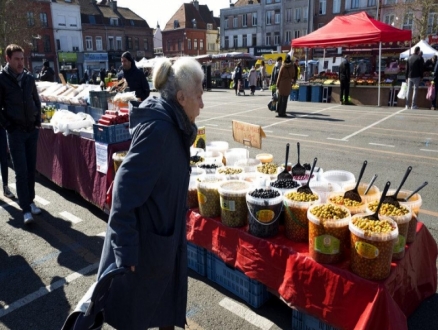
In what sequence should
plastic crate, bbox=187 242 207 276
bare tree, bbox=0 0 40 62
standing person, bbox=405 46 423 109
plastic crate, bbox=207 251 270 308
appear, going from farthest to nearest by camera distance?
bare tree, bbox=0 0 40 62, standing person, bbox=405 46 423 109, plastic crate, bbox=187 242 207 276, plastic crate, bbox=207 251 270 308

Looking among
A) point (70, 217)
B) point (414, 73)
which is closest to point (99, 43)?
point (414, 73)

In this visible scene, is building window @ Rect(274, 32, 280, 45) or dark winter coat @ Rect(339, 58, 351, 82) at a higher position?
building window @ Rect(274, 32, 280, 45)

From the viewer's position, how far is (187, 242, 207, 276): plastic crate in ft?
11.2

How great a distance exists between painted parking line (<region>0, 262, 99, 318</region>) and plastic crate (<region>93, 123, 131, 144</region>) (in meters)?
1.56

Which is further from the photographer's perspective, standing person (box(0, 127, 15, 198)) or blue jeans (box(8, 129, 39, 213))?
standing person (box(0, 127, 15, 198))

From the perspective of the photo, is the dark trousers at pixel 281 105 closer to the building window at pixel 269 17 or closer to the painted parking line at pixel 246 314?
the painted parking line at pixel 246 314

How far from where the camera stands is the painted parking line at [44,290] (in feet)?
10.1

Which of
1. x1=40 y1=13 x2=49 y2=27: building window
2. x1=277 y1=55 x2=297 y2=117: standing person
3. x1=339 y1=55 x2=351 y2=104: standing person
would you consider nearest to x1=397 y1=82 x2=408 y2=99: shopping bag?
x1=339 y1=55 x2=351 y2=104: standing person

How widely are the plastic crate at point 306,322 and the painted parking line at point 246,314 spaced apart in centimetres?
22

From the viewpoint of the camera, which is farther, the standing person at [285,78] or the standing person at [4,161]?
the standing person at [285,78]

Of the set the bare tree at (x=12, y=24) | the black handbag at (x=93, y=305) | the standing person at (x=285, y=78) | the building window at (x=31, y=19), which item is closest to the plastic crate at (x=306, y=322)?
the black handbag at (x=93, y=305)

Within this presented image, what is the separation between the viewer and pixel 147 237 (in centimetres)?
197

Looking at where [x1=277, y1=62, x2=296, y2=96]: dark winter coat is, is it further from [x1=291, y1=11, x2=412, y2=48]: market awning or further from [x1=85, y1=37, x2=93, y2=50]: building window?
[x1=85, y1=37, x2=93, y2=50]: building window

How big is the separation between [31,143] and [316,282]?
3931 millimetres
